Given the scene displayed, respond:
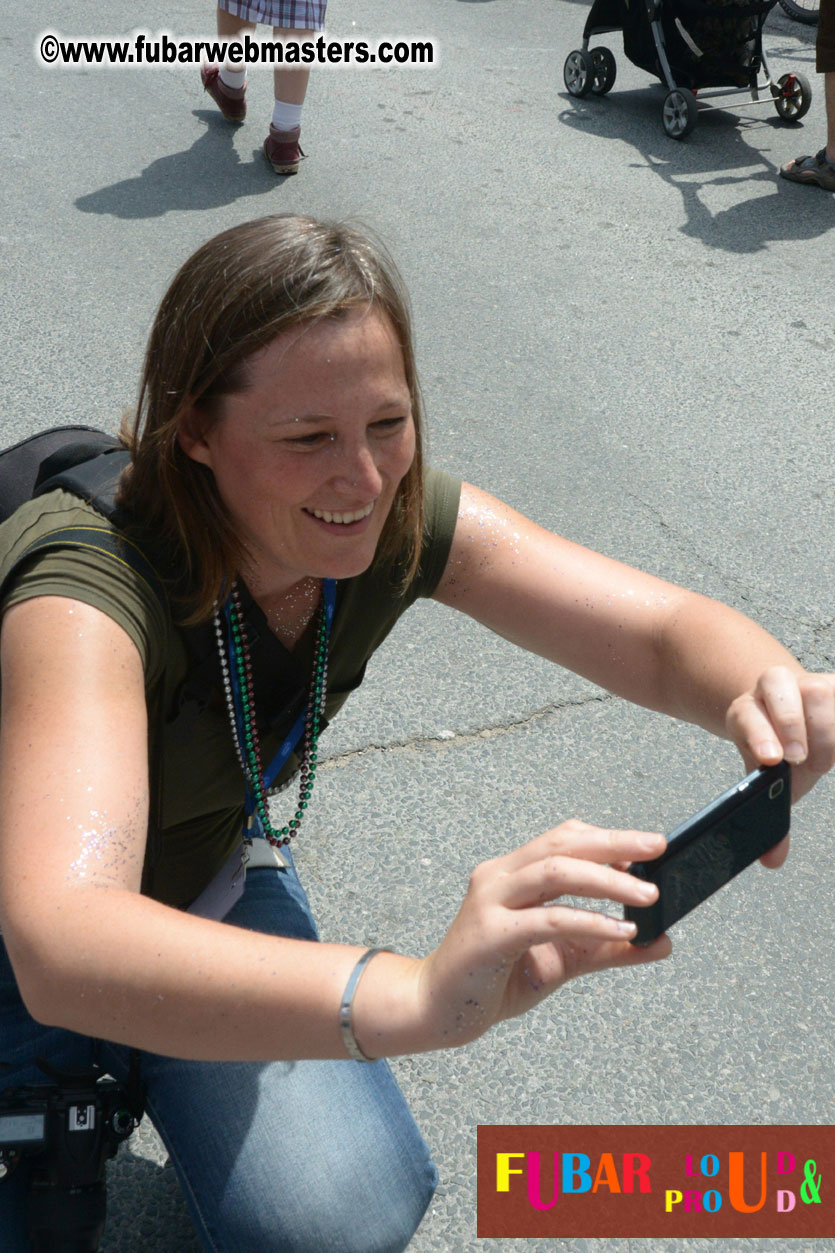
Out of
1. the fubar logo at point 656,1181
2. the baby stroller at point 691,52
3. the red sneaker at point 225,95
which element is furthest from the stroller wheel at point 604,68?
the fubar logo at point 656,1181

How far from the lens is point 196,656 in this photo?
1.68m

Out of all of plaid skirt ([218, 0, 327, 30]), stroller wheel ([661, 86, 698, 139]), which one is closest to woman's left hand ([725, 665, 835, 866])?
plaid skirt ([218, 0, 327, 30])

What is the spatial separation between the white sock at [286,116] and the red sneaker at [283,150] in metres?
0.02

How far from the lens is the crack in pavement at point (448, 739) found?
2904mm

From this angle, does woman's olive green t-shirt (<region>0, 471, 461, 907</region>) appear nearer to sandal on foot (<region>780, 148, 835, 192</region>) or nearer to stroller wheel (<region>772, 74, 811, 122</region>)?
sandal on foot (<region>780, 148, 835, 192</region>)

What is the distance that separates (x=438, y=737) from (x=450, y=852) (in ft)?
1.24

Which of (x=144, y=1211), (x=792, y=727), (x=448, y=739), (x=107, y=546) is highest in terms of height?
(x=107, y=546)

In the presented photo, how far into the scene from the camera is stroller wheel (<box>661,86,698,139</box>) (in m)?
6.62

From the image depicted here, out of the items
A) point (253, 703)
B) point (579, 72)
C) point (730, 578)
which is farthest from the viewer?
point (579, 72)

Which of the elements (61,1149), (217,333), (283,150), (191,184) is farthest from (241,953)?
(283,150)

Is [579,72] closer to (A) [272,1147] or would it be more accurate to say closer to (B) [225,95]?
(B) [225,95]

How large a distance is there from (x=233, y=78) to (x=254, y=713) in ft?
17.8

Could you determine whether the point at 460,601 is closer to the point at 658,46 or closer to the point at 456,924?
the point at 456,924

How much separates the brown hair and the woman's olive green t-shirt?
72 mm
